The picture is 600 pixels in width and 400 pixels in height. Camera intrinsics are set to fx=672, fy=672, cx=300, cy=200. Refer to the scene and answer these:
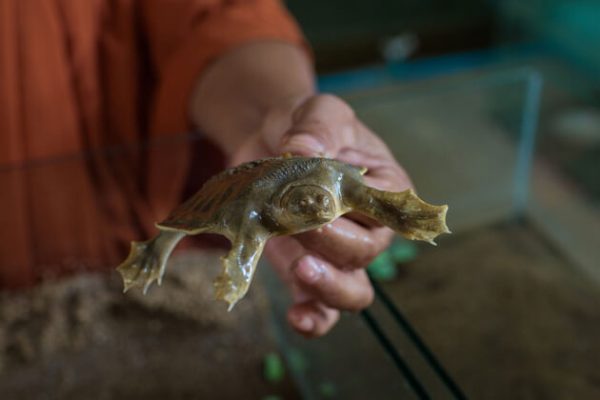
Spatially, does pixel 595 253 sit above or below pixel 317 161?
below

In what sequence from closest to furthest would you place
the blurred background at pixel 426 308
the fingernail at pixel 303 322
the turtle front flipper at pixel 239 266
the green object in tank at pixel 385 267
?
the turtle front flipper at pixel 239 266
the fingernail at pixel 303 322
the blurred background at pixel 426 308
the green object in tank at pixel 385 267

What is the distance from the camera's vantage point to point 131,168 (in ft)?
2.40

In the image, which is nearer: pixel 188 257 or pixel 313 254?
pixel 313 254

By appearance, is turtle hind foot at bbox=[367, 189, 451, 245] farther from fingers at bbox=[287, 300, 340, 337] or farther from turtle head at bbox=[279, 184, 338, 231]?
fingers at bbox=[287, 300, 340, 337]

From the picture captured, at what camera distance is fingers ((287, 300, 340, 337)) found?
0.49 metres

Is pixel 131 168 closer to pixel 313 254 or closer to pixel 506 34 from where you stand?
pixel 313 254

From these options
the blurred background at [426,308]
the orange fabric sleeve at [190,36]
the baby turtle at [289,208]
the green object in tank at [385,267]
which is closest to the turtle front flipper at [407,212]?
the baby turtle at [289,208]

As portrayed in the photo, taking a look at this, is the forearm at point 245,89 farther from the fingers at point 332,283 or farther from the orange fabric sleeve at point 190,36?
the fingers at point 332,283

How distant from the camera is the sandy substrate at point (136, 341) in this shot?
26.2 inches

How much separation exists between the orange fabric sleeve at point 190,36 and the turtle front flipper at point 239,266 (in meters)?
0.43

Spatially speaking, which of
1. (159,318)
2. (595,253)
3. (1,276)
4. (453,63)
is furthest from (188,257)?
(453,63)

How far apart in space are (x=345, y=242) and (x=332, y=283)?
32 mm

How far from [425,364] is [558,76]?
1.06m

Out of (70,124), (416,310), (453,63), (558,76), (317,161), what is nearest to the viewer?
(317,161)
